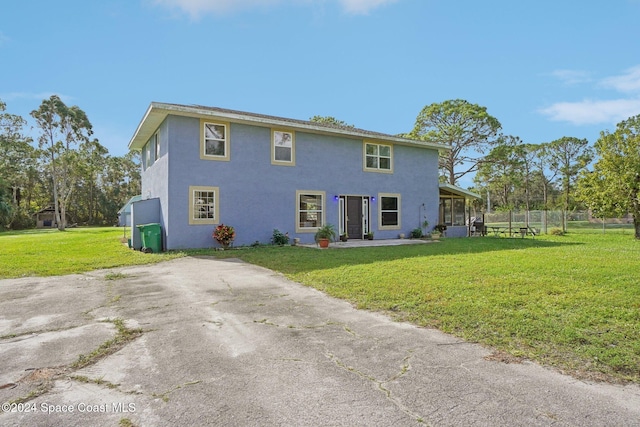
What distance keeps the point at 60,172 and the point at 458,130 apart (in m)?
42.3

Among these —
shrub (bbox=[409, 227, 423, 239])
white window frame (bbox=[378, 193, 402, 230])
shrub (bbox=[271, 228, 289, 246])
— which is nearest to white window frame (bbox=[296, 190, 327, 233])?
shrub (bbox=[271, 228, 289, 246])

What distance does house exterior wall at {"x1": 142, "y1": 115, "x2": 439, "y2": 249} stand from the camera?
12.0 m

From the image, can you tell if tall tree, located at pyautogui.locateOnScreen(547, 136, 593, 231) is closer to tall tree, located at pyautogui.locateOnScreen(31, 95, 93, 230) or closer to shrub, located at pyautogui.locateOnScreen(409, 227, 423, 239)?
shrub, located at pyautogui.locateOnScreen(409, 227, 423, 239)

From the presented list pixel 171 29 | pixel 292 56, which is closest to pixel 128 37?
pixel 171 29

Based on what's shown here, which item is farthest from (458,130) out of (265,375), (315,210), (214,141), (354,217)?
(265,375)

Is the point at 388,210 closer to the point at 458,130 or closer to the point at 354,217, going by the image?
the point at 354,217

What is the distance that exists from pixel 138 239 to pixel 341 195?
8.27 m

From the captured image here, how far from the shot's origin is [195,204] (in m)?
12.4

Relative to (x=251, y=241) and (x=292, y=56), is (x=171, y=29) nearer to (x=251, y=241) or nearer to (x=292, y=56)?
(x=292, y=56)

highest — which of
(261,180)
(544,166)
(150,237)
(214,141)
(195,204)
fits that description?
(544,166)

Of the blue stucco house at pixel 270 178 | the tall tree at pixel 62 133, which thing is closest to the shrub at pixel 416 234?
the blue stucco house at pixel 270 178

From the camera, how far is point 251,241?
13.3 metres

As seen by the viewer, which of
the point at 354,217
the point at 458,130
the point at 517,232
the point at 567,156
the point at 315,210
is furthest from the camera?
the point at 567,156

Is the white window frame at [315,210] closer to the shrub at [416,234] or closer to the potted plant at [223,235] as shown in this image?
the potted plant at [223,235]
